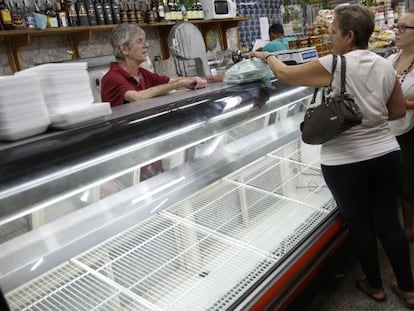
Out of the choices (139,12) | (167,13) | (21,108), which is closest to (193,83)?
(21,108)

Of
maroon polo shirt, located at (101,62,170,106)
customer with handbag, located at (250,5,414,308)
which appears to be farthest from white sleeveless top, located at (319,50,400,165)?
maroon polo shirt, located at (101,62,170,106)

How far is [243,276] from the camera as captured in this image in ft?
4.28

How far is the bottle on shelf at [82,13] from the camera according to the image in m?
3.58

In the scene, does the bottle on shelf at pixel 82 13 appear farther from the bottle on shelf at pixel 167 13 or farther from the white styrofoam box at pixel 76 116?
the white styrofoam box at pixel 76 116

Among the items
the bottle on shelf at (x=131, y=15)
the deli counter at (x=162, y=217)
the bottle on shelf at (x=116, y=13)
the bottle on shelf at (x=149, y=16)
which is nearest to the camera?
the deli counter at (x=162, y=217)

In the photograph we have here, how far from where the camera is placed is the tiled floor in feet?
6.23

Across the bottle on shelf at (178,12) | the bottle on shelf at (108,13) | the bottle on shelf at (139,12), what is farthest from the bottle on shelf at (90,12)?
the bottle on shelf at (178,12)

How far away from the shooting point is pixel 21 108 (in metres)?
1.01

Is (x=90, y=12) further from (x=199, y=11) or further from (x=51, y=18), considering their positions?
(x=199, y=11)

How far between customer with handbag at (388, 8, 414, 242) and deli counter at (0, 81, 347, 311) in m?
0.74

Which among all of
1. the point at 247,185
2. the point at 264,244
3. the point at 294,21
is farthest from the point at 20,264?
the point at 294,21

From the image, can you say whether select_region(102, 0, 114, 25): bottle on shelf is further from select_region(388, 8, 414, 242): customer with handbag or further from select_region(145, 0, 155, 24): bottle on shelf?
select_region(388, 8, 414, 242): customer with handbag

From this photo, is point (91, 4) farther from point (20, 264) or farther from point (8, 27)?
point (20, 264)

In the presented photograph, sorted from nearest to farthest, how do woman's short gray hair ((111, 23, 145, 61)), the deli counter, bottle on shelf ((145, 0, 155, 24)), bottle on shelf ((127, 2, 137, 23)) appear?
the deli counter → woman's short gray hair ((111, 23, 145, 61)) → bottle on shelf ((127, 2, 137, 23)) → bottle on shelf ((145, 0, 155, 24))
